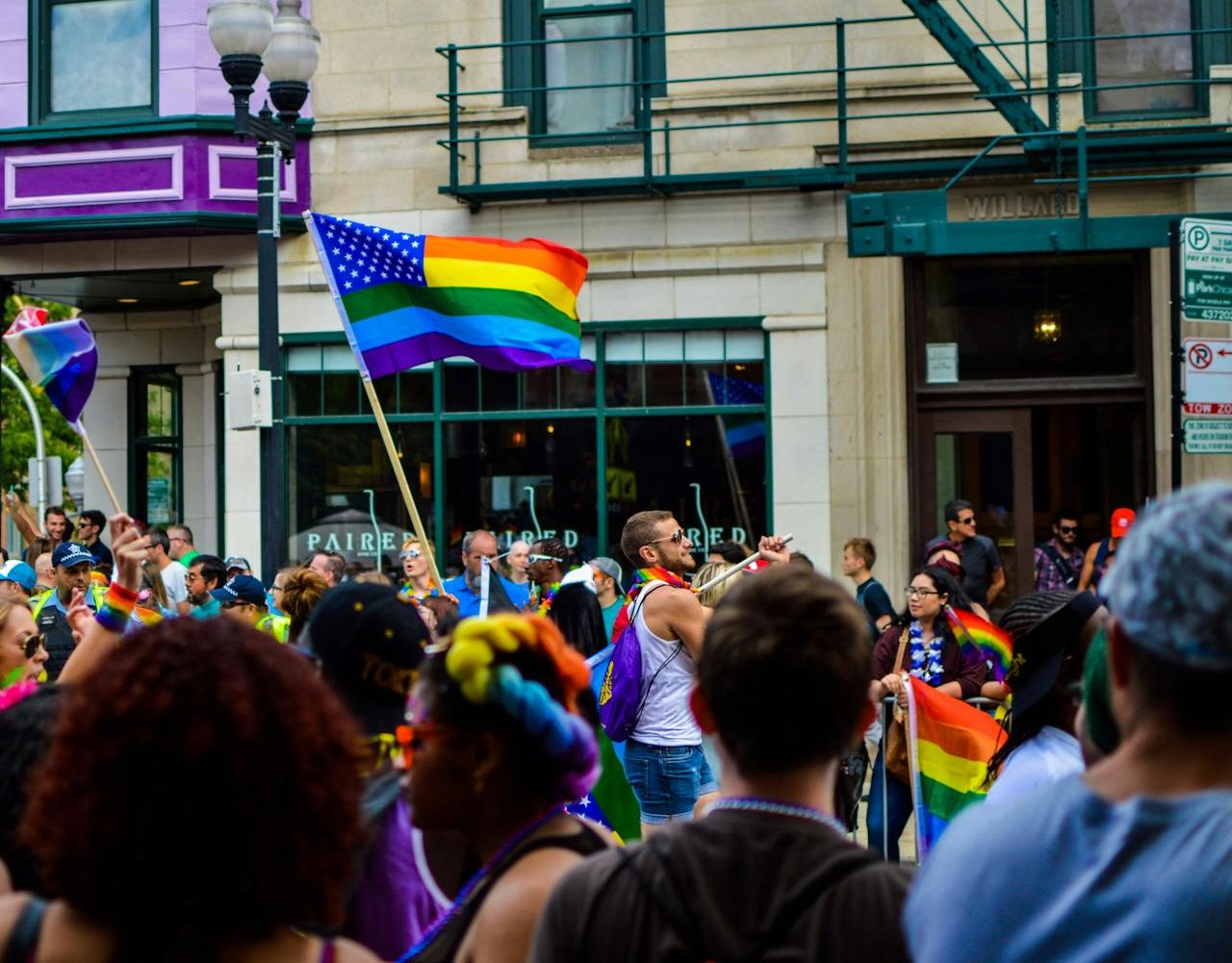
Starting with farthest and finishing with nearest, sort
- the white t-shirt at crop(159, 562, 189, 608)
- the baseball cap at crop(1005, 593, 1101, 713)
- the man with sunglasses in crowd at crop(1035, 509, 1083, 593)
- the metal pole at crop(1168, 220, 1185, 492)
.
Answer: the man with sunglasses in crowd at crop(1035, 509, 1083, 593) → the white t-shirt at crop(159, 562, 189, 608) → the metal pole at crop(1168, 220, 1185, 492) → the baseball cap at crop(1005, 593, 1101, 713)

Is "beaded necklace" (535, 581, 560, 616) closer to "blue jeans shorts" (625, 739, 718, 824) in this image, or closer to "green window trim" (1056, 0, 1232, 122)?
"blue jeans shorts" (625, 739, 718, 824)

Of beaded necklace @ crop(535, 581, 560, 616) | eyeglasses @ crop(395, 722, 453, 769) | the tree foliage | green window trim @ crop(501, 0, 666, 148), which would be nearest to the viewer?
eyeglasses @ crop(395, 722, 453, 769)

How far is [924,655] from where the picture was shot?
1001 centimetres

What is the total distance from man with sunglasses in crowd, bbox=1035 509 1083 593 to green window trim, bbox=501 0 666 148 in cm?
506

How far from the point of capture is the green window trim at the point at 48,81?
16.7 m

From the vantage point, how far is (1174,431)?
413 inches

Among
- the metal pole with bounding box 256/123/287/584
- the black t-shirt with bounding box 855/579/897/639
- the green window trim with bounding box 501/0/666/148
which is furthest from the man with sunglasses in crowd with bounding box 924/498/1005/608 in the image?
the metal pole with bounding box 256/123/287/584

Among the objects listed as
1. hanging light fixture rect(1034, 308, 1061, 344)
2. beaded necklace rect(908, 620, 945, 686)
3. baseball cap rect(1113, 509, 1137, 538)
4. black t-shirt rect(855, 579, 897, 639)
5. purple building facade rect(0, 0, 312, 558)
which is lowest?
beaded necklace rect(908, 620, 945, 686)

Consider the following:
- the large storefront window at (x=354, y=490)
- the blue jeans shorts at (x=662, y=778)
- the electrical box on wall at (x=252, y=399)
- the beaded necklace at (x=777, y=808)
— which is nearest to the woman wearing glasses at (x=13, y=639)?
the blue jeans shorts at (x=662, y=778)

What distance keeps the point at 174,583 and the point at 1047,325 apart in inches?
299

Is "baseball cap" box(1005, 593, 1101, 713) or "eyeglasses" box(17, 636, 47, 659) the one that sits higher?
"baseball cap" box(1005, 593, 1101, 713)

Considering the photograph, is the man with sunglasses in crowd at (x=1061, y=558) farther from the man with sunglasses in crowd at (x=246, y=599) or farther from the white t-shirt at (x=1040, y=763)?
the white t-shirt at (x=1040, y=763)

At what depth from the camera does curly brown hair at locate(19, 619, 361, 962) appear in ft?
8.55

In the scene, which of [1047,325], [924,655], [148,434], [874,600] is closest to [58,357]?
[924,655]
